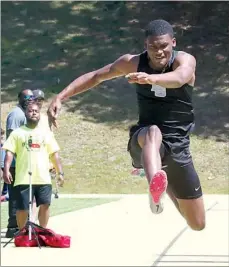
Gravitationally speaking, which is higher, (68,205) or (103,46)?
(103,46)

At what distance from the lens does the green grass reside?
1497cm

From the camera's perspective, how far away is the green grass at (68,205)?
15.0m

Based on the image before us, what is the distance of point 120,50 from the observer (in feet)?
91.6

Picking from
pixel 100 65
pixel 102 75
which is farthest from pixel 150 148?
pixel 100 65

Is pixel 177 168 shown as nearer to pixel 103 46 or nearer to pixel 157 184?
pixel 157 184

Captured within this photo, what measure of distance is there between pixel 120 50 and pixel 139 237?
1695 centimetres

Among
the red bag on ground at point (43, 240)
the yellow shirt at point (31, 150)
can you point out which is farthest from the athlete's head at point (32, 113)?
the red bag on ground at point (43, 240)

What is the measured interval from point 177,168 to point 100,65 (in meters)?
20.2

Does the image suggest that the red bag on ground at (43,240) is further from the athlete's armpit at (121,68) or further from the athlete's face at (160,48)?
the athlete's face at (160,48)

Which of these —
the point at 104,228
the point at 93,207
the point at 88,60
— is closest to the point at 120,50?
the point at 88,60

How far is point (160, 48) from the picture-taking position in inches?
269

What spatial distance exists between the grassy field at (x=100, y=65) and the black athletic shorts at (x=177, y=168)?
1230 cm

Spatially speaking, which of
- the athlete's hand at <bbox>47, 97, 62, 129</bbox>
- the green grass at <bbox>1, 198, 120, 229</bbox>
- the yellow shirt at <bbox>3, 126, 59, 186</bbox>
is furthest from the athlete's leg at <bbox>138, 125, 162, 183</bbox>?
the green grass at <bbox>1, 198, 120, 229</bbox>

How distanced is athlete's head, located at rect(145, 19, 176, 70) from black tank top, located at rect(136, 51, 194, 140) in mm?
128
